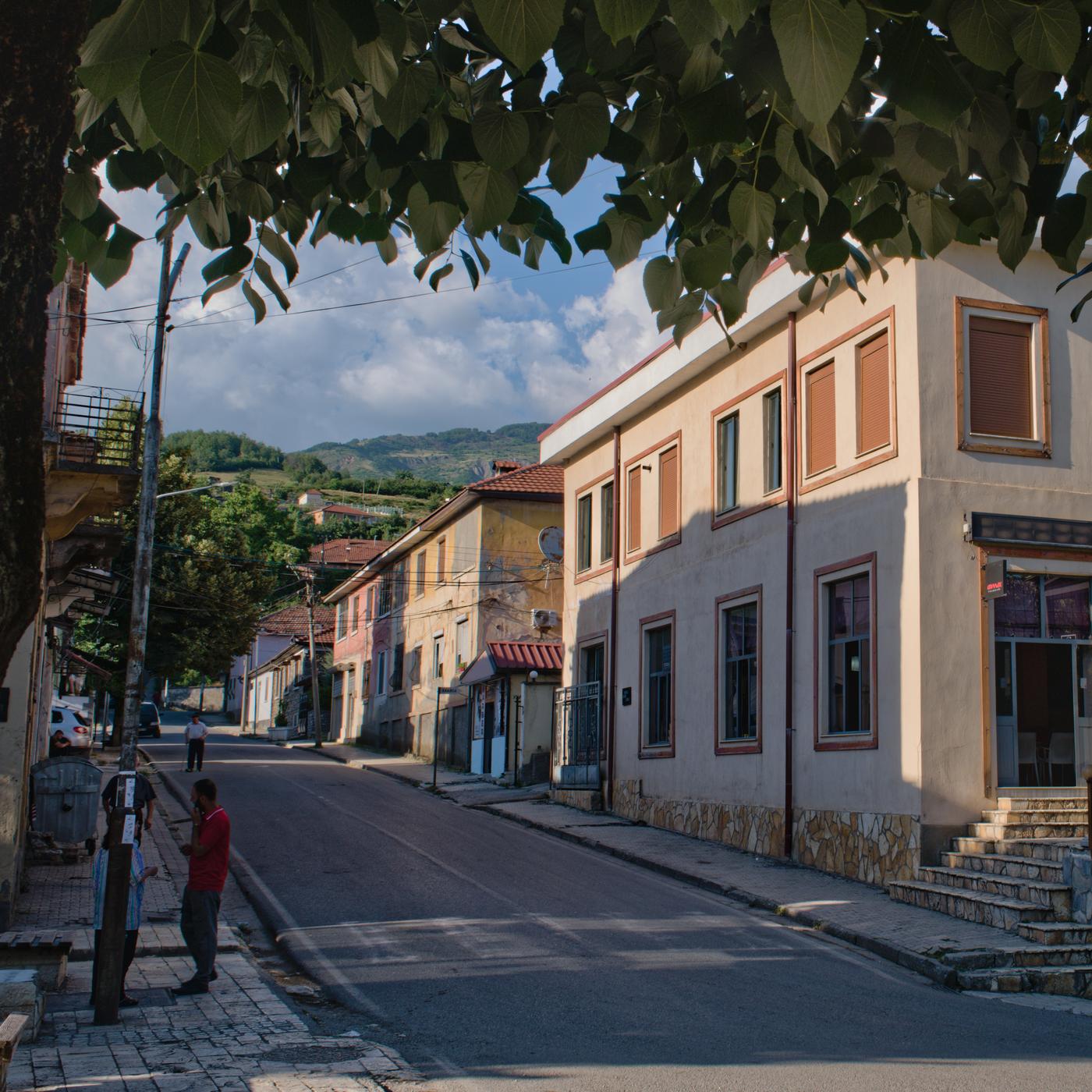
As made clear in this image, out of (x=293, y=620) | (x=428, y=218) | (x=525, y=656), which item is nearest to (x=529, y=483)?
(x=525, y=656)

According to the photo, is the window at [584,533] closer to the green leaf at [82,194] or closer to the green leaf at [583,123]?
the green leaf at [82,194]

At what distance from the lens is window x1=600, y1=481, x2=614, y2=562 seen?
1016 inches

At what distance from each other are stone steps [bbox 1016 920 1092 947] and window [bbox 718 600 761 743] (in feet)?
22.3

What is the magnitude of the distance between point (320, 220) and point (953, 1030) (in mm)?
6908

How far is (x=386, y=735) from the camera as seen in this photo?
150 feet

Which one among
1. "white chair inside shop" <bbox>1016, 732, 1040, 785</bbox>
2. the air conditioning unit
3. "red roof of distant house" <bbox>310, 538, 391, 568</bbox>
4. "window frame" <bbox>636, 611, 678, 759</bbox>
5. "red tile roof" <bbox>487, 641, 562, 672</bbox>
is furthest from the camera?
"red roof of distant house" <bbox>310, 538, 391, 568</bbox>

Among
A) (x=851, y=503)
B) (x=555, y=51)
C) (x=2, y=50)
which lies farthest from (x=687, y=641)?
(x=2, y=50)

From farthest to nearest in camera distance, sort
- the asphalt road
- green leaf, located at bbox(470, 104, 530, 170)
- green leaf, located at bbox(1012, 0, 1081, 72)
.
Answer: the asphalt road
green leaf, located at bbox(470, 104, 530, 170)
green leaf, located at bbox(1012, 0, 1081, 72)

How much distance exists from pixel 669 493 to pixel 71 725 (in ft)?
58.0

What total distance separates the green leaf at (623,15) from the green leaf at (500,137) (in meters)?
1.41

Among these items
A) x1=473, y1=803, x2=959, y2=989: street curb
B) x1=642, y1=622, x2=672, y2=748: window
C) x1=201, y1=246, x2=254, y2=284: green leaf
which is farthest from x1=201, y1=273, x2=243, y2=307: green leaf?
x1=642, y1=622, x2=672, y2=748: window

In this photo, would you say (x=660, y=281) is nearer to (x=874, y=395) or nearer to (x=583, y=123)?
(x=583, y=123)

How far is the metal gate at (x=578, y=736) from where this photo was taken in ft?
83.5

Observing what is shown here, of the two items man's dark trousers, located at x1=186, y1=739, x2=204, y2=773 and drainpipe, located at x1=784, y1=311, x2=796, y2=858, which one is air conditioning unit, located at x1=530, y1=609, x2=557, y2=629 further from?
drainpipe, located at x1=784, y1=311, x2=796, y2=858
